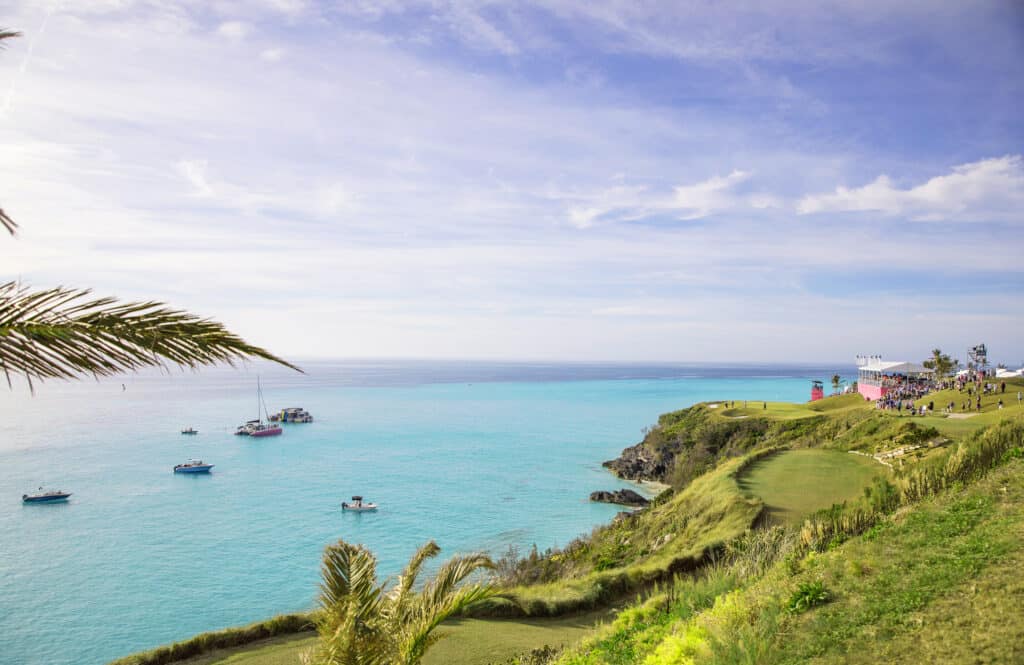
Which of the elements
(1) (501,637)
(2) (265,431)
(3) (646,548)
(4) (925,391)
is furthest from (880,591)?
(2) (265,431)

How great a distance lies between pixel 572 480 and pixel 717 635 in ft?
141

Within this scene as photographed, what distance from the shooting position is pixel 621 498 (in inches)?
1567

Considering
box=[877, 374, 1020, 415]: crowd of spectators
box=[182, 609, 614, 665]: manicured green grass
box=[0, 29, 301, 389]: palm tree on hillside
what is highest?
box=[0, 29, 301, 389]: palm tree on hillside

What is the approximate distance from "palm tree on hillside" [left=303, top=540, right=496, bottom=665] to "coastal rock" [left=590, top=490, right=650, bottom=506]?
34.1 meters

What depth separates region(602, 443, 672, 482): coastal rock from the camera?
4688cm

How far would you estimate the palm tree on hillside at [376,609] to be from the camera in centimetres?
561

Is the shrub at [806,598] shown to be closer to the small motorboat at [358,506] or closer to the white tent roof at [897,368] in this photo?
the small motorboat at [358,506]

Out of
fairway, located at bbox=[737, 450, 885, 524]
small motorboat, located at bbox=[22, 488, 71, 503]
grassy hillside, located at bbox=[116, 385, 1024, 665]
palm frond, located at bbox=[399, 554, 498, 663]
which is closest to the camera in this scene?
palm frond, located at bbox=[399, 554, 498, 663]

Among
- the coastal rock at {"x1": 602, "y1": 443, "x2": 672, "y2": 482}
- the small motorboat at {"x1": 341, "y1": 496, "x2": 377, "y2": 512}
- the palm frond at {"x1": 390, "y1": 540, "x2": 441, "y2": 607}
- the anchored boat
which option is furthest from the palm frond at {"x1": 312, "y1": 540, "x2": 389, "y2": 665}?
the anchored boat

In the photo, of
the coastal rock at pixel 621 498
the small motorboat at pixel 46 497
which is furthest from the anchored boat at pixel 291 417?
the coastal rock at pixel 621 498

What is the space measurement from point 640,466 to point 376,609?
1767 inches

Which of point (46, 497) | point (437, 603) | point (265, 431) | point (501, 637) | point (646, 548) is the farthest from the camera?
point (265, 431)

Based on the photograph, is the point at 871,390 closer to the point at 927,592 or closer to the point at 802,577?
the point at 802,577

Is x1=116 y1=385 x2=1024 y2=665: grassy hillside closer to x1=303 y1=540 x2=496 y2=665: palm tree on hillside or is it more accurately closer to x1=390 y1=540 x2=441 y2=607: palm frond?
x1=303 y1=540 x2=496 y2=665: palm tree on hillside
